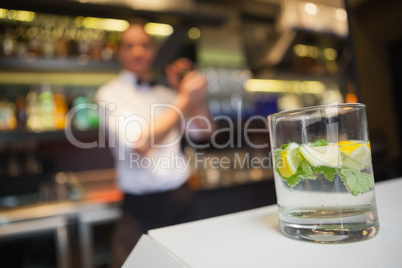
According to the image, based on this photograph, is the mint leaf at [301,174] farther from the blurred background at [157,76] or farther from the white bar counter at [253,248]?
the blurred background at [157,76]

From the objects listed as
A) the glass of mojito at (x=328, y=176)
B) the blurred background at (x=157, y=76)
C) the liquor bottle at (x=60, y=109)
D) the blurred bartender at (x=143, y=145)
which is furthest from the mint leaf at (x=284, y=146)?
the liquor bottle at (x=60, y=109)

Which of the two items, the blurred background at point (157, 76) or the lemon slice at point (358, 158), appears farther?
the blurred background at point (157, 76)

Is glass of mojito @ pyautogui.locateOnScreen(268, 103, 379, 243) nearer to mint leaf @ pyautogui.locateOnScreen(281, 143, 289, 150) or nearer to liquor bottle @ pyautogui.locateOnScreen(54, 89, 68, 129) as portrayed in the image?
mint leaf @ pyautogui.locateOnScreen(281, 143, 289, 150)

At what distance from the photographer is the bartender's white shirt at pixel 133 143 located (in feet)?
5.34

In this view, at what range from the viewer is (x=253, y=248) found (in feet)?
1.18

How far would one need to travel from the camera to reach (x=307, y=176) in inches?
15.3

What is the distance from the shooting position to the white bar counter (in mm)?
311

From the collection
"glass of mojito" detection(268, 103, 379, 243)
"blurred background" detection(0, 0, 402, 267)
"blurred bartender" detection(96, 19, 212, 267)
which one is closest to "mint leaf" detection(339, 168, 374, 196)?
"glass of mojito" detection(268, 103, 379, 243)

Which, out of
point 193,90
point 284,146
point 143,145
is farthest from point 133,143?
point 284,146

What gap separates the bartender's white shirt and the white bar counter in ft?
3.72

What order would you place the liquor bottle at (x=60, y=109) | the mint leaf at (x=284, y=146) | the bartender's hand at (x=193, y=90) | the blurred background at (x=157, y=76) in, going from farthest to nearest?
the liquor bottle at (x=60, y=109) → the blurred background at (x=157, y=76) → the bartender's hand at (x=193, y=90) → the mint leaf at (x=284, y=146)

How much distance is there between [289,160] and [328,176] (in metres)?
0.05

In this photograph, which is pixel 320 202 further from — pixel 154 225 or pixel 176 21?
pixel 176 21

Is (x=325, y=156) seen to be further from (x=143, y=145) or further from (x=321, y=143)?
(x=143, y=145)
